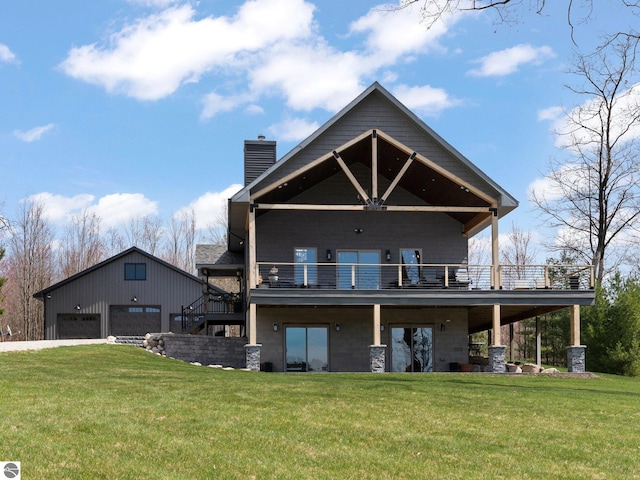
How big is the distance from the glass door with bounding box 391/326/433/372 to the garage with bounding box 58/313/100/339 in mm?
16822

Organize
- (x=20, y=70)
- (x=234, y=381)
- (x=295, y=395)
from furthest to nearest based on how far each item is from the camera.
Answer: (x=20, y=70), (x=234, y=381), (x=295, y=395)

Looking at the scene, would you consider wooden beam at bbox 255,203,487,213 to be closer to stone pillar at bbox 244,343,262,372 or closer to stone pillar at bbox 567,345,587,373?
stone pillar at bbox 244,343,262,372

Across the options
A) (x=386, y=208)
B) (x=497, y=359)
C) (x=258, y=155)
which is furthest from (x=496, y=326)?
(x=258, y=155)

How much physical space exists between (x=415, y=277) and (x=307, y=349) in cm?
420

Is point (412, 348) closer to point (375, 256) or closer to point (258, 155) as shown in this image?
point (375, 256)

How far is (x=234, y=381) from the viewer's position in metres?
14.4

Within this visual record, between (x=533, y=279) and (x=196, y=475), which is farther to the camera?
(x=533, y=279)

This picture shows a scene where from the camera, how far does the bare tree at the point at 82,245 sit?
53.4 metres

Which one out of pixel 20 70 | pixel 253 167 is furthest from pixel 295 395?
pixel 20 70

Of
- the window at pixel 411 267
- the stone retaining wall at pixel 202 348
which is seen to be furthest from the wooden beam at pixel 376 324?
the stone retaining wall at pixel 202 348

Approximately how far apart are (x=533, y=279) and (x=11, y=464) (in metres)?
18.7

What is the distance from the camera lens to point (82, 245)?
5422 cm

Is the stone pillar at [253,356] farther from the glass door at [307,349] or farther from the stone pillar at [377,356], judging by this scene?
the stone pillar at [377,356]

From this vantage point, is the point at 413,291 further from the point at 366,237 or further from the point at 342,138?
the point at 342,138
